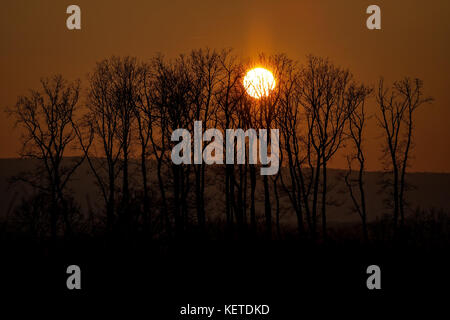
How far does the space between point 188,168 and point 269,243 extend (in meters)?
23.3

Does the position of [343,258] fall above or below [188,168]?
below

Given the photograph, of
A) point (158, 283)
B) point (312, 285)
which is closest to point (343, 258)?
point (312, 285)

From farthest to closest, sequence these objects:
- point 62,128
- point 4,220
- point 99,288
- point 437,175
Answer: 1. point 437,175
2. point 62,128
3. point 99,288
4. point 4,220

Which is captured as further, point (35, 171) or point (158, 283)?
point (35, 171)

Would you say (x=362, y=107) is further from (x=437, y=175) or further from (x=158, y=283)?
(x=437, y=175)

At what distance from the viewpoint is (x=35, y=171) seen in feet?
136

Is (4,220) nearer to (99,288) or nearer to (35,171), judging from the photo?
(99,288)

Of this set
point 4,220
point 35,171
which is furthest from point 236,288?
point 35,171

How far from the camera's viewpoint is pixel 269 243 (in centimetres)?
1397
